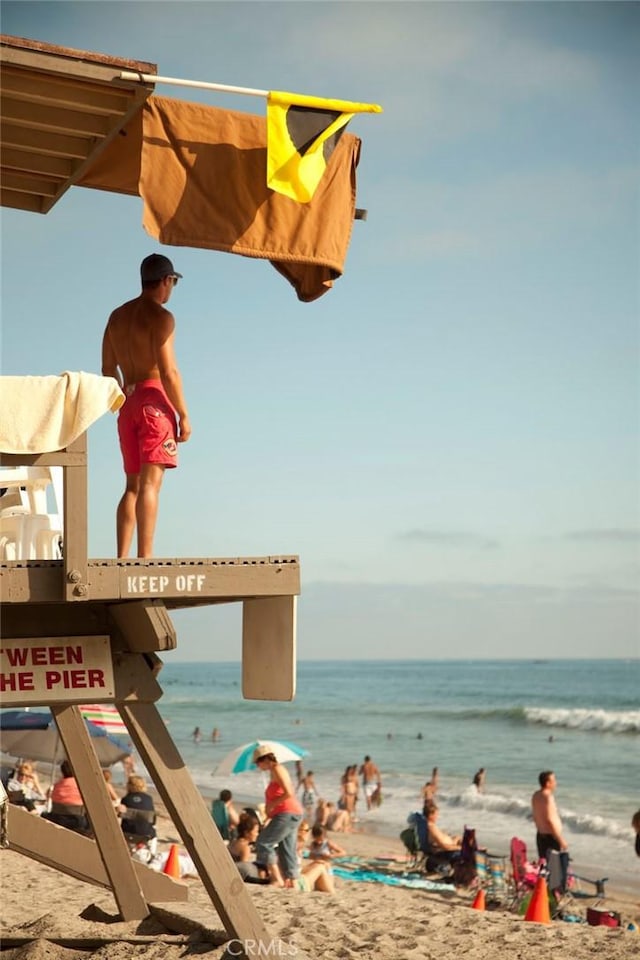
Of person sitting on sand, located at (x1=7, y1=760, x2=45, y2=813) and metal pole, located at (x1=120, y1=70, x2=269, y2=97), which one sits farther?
person sitting on sand, located at (x1=7, y1=760, x2=45, y2=813)

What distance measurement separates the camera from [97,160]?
23.1 feet

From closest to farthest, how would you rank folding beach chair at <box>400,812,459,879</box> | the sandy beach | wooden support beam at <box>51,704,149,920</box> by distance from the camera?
the sandy beach → wooden support beam at <box>51,704,149,920</box> → folding beach chair at <box>400,812,459,879</box>

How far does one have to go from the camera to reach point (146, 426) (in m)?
6.64

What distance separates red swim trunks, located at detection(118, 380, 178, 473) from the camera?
6645mm

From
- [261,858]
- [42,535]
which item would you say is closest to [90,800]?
[42,535]

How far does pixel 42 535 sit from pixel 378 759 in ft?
155

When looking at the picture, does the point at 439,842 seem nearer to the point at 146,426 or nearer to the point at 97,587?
the point at 146,426

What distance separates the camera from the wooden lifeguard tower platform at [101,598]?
585 centimetres

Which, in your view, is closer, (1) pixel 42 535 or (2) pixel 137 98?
(2) pixel 137 98

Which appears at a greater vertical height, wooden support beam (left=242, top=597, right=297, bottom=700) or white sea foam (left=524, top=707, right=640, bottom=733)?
wooden support beam (left=242, top=597, right=297, bottom=700)

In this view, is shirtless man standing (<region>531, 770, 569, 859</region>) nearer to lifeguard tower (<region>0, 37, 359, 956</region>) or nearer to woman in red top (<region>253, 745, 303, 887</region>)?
woman in red top (<region>253, 745, 303, 887</region>)

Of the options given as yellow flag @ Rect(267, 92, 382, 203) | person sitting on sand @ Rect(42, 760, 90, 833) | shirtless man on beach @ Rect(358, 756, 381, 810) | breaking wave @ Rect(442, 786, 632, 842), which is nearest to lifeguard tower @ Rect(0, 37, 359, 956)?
yellow flag @ Rect(267, 92, 382, 203)

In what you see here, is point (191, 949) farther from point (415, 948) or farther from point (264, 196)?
point (264, 196)

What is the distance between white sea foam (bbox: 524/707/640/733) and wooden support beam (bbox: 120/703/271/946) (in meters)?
53.2
